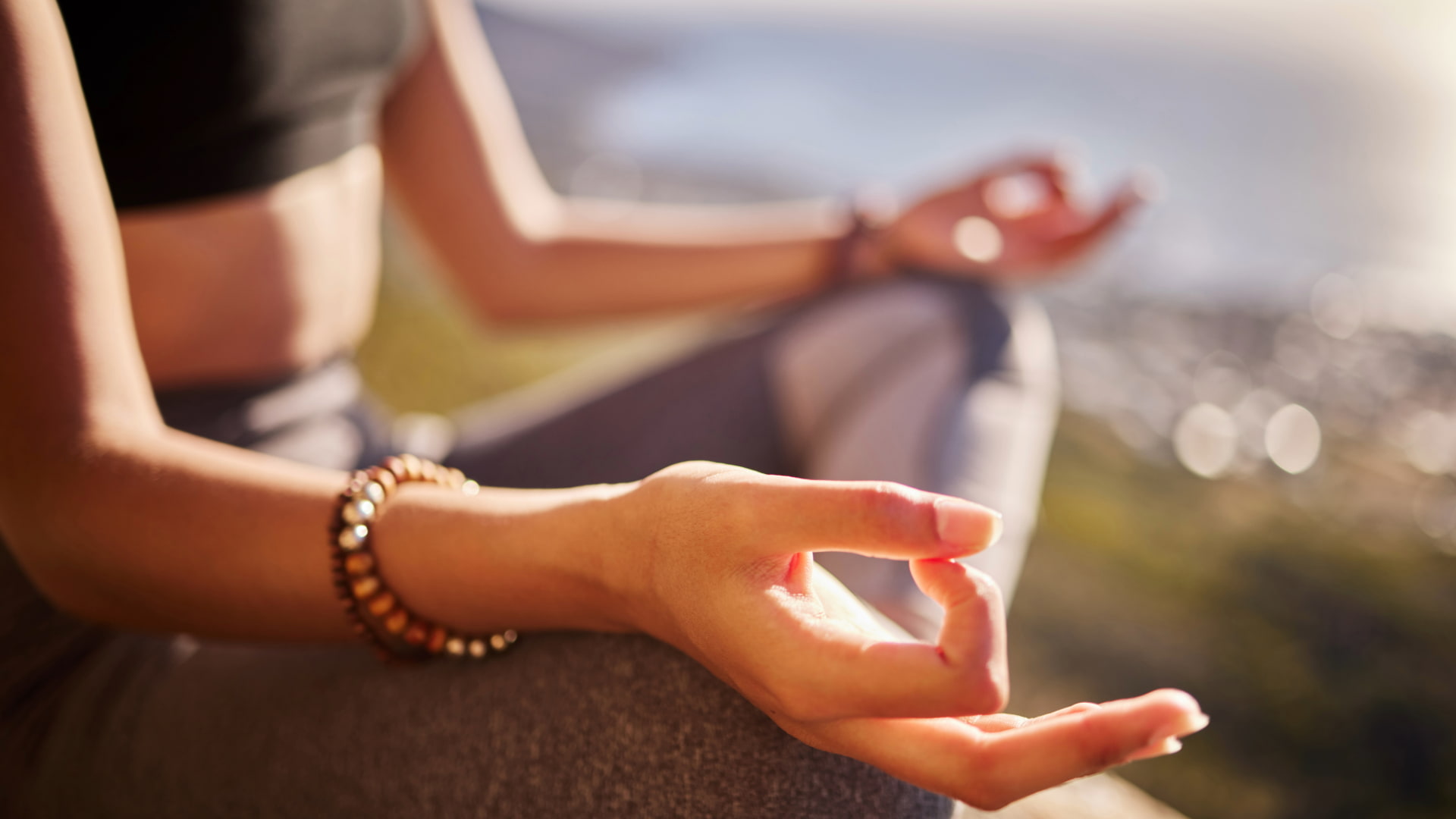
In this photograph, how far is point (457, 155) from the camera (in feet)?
4.32

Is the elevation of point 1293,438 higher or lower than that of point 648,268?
higher

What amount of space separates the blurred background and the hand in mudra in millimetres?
1036

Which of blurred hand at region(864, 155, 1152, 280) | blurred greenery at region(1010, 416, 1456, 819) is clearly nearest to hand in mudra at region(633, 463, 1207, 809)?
blurred hand at region(864, 155, 1152, 280)

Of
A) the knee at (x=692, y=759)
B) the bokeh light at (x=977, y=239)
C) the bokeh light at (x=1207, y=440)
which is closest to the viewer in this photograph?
the knee at (x=692, y=759)

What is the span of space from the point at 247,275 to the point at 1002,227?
104 cm

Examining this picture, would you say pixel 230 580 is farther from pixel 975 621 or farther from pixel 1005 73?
pixel 1005 73

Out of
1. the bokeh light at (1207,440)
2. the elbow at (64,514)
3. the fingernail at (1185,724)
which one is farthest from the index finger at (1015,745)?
the bokeh light at (1207,440)

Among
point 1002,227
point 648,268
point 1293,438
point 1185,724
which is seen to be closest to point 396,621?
point 1185,724

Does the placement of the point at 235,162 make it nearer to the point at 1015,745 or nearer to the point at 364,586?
the point at 364,586

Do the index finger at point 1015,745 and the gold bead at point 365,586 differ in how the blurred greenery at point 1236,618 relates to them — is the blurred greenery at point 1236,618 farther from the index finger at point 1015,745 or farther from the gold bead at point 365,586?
the index finger at point 1015,745

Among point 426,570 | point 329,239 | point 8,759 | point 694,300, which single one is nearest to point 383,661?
point 426,570

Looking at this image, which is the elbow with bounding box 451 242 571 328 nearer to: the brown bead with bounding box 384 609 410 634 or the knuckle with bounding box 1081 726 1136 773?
the brown bead with bounding box 384 609 410 634

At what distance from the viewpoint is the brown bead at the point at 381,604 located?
0.55 metres

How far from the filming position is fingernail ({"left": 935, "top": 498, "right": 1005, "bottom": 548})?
389 mm
